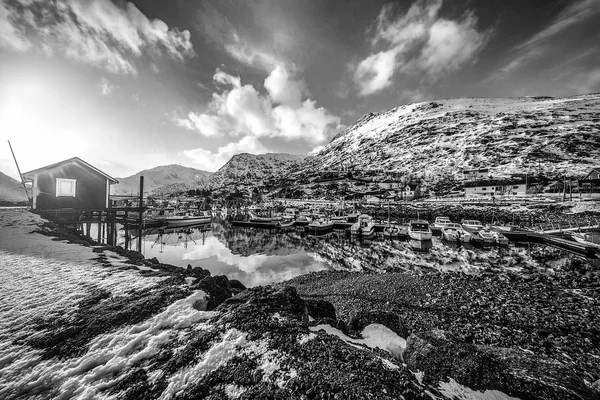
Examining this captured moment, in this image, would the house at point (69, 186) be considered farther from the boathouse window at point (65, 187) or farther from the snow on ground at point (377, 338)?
the snow on ground at point (377, 338)

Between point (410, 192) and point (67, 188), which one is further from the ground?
point (410, 192)

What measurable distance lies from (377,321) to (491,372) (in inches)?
107

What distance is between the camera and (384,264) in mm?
20969

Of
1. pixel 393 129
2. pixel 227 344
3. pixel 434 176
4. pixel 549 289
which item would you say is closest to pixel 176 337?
pixel 227 344

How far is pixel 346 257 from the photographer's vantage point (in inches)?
949

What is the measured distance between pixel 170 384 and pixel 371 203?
7981 centimetres

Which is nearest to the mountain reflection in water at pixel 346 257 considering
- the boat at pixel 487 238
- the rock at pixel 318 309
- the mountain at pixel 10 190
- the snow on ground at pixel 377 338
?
the boat at pixel 487 238

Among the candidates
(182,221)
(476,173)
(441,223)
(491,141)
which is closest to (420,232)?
(441,223)

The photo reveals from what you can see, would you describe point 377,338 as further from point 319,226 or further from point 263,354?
point 319,226

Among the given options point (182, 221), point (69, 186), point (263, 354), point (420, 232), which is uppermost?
point (69, 186)

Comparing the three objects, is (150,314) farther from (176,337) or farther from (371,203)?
→ (371,203)

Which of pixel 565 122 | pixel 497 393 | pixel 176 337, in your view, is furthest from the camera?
pixel 565 122

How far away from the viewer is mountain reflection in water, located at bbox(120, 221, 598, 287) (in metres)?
19.2

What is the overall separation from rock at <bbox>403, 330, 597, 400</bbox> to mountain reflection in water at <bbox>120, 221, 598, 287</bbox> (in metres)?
13.5
